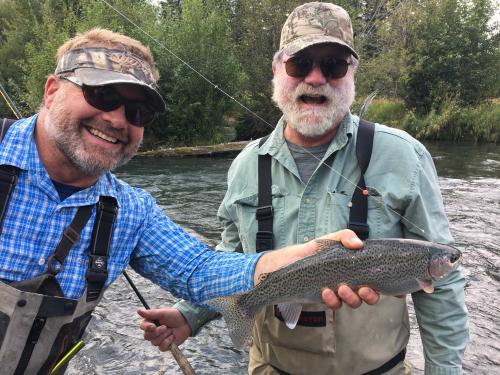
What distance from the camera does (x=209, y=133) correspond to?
78.3ft

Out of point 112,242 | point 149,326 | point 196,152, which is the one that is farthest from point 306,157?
point 196,152

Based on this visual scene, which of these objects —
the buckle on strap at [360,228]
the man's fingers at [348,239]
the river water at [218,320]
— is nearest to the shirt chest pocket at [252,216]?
the buckle on strap at [360,228]

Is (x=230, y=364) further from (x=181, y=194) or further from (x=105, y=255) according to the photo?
(x=181, y=194)

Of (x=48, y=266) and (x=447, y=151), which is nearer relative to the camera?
(x=48, y=266)

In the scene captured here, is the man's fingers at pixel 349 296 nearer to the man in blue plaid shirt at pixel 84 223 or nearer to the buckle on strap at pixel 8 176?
the man in blue plaid shirt at pixel 84 223

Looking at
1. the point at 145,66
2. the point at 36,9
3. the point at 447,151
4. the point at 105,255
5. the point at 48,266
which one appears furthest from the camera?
the point at 36,9

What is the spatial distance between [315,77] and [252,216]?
3.13ft

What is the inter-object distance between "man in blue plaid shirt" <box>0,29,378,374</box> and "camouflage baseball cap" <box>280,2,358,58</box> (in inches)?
36.3

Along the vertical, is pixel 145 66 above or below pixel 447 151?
above

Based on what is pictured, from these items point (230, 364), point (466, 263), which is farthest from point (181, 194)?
point (230, 364)

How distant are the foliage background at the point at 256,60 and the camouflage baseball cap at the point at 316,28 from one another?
1821 cm

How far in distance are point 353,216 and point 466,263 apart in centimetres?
520

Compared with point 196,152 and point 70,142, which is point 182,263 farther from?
point 196,152

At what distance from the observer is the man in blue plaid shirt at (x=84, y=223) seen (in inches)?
94.3
